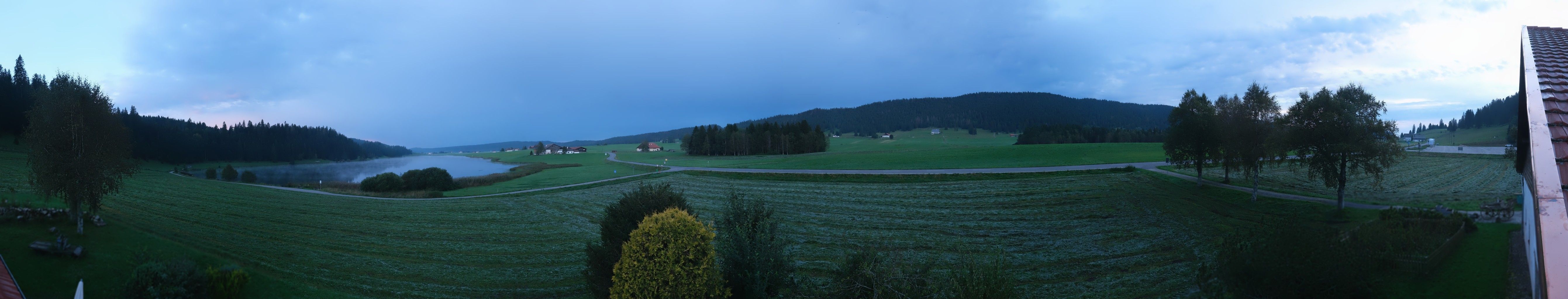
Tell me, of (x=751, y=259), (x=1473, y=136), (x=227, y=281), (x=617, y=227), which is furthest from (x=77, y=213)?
(x=1473, y=136)

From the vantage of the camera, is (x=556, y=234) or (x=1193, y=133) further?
(x=1193, y=133)

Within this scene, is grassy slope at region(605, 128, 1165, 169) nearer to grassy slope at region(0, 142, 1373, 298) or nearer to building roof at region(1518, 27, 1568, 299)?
grassy slope at region(0, 142, 1373, 298)

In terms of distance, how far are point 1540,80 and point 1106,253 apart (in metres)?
11.9

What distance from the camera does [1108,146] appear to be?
55.5 m

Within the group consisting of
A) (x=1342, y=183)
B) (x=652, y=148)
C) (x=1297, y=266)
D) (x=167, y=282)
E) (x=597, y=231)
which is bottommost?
(x=597, y=231)

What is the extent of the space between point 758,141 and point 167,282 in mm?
75624

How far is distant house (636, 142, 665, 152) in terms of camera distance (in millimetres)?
113562

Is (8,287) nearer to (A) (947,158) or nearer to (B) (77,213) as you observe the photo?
(B) (77,213)

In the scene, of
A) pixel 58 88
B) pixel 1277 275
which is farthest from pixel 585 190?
pixel 1277 275

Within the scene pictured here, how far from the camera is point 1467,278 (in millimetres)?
7930

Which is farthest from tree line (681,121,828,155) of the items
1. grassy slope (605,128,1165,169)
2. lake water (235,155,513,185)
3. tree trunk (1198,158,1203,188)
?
tree trunk (1198,158,1203,188)

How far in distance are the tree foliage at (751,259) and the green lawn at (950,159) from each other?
30965 mm

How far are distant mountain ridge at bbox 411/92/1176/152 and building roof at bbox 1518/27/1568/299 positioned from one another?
91.7m

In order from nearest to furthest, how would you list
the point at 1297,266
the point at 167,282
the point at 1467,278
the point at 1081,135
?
1. the point at 1297,266
2. the point at 1467,278
3. the point at 167,282
4. the point at 1081,135
